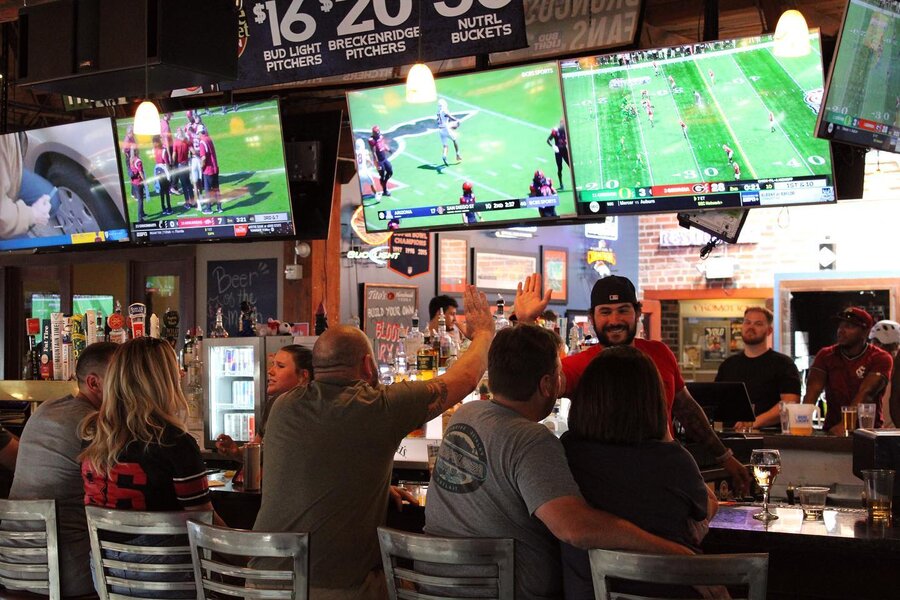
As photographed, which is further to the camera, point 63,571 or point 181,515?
point 63,571

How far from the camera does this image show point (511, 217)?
5441mm

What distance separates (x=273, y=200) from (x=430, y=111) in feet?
3.99

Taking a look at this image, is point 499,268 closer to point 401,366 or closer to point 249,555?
point 401,366

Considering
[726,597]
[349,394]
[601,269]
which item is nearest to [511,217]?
[349,394]

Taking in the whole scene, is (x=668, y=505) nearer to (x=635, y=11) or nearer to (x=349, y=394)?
(x=349, y=394)

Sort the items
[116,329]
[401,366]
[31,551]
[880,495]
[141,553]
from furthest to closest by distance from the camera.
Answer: [116,329] < [401,366] < [31,551] < [141,553] < [880,495]

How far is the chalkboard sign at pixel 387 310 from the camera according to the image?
9945 millimetres

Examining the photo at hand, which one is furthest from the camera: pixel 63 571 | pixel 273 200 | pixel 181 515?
pixel 273 200

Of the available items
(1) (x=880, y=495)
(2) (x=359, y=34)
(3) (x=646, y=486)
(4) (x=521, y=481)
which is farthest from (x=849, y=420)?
(4) (x=521, y=481)

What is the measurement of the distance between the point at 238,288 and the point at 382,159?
124 inches

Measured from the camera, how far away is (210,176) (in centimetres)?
646

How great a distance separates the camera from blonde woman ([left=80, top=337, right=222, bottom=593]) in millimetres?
3477

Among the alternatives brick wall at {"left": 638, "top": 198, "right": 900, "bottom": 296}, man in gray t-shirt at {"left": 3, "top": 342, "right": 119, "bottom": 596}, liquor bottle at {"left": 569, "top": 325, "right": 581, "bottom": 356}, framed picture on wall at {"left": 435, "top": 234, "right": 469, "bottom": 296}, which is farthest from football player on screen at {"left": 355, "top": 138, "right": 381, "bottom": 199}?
brick wall at {"left": 638, "top": 198, "right": 900, "bottom": 296}

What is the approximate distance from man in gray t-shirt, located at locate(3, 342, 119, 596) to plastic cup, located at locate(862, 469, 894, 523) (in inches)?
106
